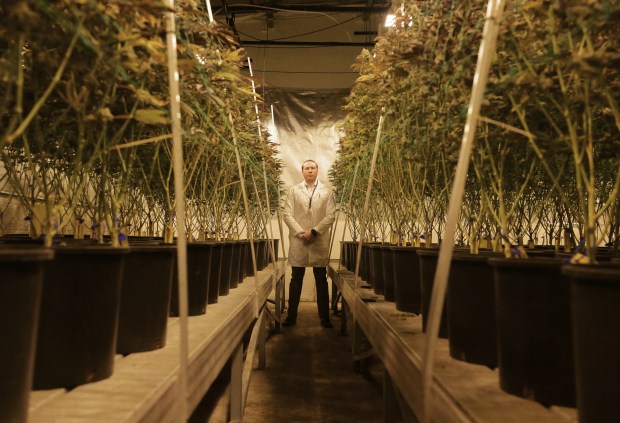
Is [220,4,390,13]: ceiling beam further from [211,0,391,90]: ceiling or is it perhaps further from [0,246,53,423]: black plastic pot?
[0,246,53,423]: black plastic pot

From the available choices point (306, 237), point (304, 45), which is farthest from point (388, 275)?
point (304, 45)

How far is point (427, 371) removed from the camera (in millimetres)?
1025

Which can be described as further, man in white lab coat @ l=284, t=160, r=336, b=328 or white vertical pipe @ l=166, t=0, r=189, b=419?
man in white lab coat @ l=284, t=160, r=336, b=328

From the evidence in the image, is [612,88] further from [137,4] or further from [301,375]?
[301,375]

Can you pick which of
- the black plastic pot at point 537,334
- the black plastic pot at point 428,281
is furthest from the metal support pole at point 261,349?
the black plastic pot at point 537,334

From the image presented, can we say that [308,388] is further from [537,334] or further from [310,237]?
[537,334]

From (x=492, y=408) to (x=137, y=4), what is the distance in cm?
106

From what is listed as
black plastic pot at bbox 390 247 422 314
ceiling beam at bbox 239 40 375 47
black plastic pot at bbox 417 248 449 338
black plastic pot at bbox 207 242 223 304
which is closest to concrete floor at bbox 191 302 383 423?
black plastic pot at bbox 207 242 223 304

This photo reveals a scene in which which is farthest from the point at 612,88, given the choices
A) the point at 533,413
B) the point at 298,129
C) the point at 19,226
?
the point at 298,129

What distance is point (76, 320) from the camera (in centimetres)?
111

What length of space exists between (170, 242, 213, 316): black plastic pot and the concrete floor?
1.06m

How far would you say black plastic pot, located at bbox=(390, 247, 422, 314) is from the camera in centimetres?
216

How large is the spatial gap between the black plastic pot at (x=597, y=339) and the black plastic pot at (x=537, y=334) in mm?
195

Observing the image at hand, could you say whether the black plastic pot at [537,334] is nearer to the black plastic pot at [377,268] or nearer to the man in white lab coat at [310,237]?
the black plastic pot at [377,268]
